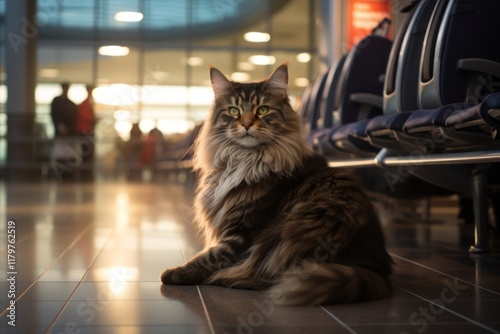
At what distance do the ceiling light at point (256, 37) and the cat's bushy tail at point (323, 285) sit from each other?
60.4ft

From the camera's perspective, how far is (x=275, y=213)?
2998 millimetres

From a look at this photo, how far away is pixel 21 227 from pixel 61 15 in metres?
15.9

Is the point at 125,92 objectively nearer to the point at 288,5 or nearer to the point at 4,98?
the point at 4,98

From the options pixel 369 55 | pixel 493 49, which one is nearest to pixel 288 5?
pixel 369 55

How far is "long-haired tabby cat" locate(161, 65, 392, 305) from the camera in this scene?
103 inches

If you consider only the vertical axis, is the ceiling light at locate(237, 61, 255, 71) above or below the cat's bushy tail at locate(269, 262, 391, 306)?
above

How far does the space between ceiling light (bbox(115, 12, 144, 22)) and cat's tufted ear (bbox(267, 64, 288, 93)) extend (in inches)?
700

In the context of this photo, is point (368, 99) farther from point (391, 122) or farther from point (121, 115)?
point (121, 115)

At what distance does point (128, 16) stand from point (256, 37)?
372 centimetres

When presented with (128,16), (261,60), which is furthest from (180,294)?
(128,16)

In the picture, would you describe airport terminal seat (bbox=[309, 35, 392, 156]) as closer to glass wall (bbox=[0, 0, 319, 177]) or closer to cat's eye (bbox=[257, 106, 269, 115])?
cat's eye (bbox=[257, 106, 269, 115])

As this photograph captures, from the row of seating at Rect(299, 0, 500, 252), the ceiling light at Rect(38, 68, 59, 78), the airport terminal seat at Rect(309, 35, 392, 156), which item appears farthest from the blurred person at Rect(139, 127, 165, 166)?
the row of seating at Rect(299, 0, 500, 252)

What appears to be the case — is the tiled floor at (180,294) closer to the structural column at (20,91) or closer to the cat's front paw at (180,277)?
the cat's front paw at (180,277)

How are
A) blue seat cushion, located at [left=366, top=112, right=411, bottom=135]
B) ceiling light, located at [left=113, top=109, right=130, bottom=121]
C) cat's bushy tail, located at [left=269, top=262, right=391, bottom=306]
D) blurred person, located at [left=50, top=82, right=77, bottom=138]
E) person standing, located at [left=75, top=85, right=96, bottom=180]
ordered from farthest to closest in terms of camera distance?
1. ceiling light, located at [left=113, top=109, right=130, bottom=121]
2. person standing, located at [left=75, top=85, right=96, bottom=180]
3. blurred person, located at [left=50, top=82, right=77, bottom=138]
4. blue seat cushion, located at [left=366, top=112, right=411, bottom=135]
5. cat's bushy tail, located at [left=269, top=262, right=391, bottom=306]
